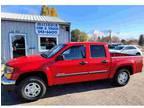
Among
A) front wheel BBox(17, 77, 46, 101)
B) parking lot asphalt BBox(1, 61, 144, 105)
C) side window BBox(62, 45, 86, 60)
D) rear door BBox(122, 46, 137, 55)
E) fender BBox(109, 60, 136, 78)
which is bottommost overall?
parking lot asphalt BBox(1, 61, 144, 105)

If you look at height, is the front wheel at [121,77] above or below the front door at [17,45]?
below

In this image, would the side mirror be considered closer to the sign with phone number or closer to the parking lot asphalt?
the parking lot asphalt

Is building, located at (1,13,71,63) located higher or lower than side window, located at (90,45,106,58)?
higher

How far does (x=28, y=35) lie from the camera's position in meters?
12.1

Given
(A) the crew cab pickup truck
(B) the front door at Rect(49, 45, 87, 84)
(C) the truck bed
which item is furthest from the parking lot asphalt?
(C) the truck bed

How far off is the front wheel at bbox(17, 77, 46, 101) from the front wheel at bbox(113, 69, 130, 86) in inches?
111

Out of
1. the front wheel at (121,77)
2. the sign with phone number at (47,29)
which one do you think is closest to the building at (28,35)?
the sign with phone number at (47,29)

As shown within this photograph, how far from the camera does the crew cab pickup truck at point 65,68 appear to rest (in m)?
4.89

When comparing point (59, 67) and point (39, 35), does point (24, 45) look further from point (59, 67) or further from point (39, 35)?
point (59, 67)

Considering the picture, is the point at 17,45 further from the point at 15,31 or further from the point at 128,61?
the point at 128,61

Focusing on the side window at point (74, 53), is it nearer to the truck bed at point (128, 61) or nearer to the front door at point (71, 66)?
the front door at point (71, 66)

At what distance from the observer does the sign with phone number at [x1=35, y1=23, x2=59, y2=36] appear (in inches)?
485

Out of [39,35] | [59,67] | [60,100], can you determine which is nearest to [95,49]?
[59,67]

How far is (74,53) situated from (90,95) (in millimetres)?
1456
